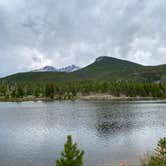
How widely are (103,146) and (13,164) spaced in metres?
14.7

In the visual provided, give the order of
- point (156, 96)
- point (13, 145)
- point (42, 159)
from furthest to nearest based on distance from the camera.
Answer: point (156, 96)
point (13, 145)
point (42, 159)

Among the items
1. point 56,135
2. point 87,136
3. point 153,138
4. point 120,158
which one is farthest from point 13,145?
point 153,138

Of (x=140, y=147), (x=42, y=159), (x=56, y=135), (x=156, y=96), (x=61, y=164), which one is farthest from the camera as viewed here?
(x=156, y=96)

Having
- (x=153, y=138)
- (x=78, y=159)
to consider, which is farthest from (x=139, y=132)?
(x=78, y=159)

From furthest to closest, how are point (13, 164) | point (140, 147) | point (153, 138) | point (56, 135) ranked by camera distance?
point (56, 135), point (153, 138), point (140, 147), point (13, 164)

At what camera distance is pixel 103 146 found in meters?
38.0

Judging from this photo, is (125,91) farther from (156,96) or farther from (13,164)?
(13,164)

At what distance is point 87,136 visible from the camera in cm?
4653

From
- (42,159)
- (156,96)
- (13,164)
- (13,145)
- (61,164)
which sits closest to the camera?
(61,164)

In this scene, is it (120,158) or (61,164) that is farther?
(120,158)

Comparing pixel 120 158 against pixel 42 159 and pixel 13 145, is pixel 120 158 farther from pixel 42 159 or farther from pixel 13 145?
pixel 13 145

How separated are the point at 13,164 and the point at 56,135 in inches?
766

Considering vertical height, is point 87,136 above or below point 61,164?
below

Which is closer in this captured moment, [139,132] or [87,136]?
[87,136]
